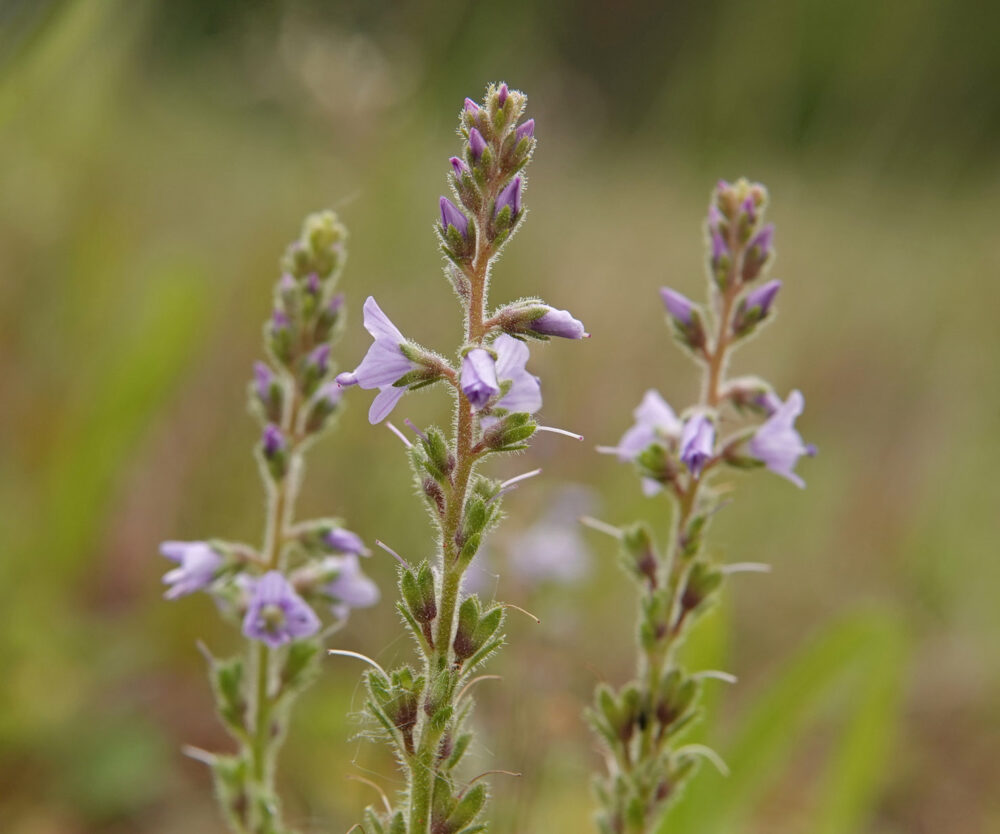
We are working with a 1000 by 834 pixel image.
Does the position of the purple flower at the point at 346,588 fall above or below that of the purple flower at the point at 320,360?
below

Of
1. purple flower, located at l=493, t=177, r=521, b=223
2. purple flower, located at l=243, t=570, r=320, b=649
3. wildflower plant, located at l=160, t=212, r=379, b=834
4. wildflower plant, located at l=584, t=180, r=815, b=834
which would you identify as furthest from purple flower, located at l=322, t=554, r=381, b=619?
purple flower, located at l=493, t=177, r=521, b=223

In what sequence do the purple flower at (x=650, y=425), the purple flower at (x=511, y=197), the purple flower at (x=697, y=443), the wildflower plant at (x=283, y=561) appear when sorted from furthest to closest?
the purple flower at (x=650, y=425), the wildflower plant at (x=283, y=561), the purple flower at (x=697, y=443), the purple flower at (x=511, y=197)

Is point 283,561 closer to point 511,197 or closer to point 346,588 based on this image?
point 346,588

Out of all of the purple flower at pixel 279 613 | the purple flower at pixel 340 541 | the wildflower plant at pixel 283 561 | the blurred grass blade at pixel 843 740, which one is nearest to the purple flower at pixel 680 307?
the wildflower plant at pixel 283 561

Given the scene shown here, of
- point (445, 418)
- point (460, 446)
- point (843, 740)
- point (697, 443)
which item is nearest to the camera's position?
point (460, 446)

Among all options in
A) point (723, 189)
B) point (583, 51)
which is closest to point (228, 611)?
point (723, 189)

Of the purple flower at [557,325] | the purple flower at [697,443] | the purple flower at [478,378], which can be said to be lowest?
the purple flower at [478,378]

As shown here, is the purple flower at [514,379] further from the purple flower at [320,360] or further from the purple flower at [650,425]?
the purple flower at [320,360]

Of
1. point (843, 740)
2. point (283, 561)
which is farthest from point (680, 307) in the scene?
point (843, 740)

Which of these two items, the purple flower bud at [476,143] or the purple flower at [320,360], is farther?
the purple flower at [320,360]
